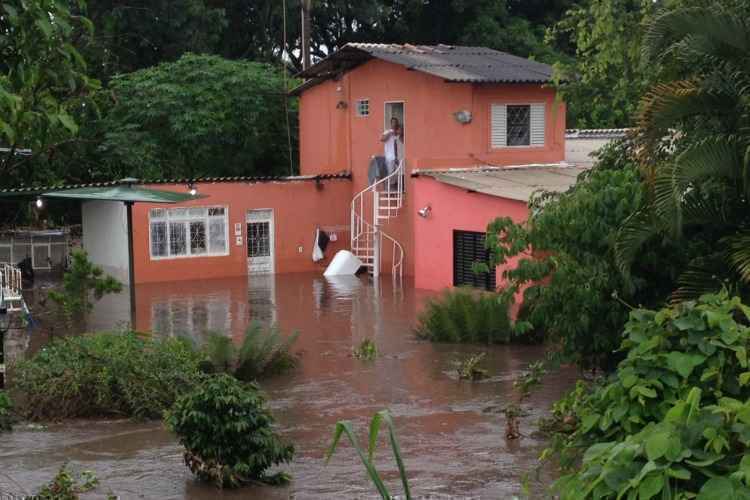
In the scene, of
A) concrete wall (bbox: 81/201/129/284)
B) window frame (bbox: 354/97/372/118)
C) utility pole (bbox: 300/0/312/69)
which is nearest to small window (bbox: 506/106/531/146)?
window frame (bbox: 354/97/372/118)

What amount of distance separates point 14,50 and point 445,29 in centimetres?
3529

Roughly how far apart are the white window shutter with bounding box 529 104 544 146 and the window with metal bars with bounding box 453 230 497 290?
442cm

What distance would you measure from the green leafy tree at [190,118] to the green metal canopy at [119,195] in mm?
8510

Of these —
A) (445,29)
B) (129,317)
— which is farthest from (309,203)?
(445,29)

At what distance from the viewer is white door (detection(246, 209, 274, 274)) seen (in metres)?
30.0

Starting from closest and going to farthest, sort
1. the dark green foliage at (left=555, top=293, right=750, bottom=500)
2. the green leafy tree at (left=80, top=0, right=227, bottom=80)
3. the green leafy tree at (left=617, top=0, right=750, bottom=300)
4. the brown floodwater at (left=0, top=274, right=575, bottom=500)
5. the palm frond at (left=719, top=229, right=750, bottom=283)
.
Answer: the dark green foliage at (left=555, top=293, right=750, bottom=500)
the palm frond at (left=719, top=229, right=750, bottom=283)
the green leafy tree at (left=617, top=0, right=750, bottom=300)
the brown floodwater at (left=0, top=274, right=575, bottom=500)
the green leafy tree at (left=80, top=0, right=227, bottom=80)

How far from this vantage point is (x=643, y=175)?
1180cm

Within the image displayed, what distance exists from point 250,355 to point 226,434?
18.5 feet

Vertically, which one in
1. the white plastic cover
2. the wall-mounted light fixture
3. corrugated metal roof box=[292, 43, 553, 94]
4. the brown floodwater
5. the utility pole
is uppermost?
the utility pole

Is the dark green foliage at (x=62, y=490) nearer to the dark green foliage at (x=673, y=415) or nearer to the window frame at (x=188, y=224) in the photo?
the dark green foliage at (x=673, y=415)

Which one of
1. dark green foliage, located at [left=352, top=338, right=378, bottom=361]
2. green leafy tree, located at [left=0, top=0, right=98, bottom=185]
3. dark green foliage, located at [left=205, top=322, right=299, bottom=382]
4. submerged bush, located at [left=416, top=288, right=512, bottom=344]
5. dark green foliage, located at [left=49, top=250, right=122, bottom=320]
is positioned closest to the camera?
green leafy tree, located at [left=0, top=0, right=98, bottom=185]

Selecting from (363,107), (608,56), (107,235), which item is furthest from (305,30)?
(608,56)

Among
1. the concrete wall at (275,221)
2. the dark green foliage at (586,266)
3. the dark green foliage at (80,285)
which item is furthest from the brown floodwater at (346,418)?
the concrete wall at (275,221)

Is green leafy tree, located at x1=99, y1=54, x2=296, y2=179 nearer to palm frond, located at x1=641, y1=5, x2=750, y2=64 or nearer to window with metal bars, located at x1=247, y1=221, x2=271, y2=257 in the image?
window with metal bars, located at x1=247, y1=221, x2=271, y2=257
